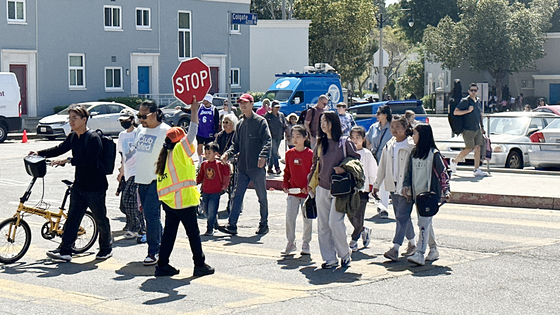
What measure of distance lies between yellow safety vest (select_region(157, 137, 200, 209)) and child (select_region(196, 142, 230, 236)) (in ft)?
8.49

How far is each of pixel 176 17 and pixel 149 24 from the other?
5.93 ft

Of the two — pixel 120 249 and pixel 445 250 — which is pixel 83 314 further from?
pixel 445 250

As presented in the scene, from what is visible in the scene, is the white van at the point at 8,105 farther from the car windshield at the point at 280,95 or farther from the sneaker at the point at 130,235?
the sneaker at the point at 130,235

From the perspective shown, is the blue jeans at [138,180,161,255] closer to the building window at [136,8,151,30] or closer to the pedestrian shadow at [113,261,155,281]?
the pedestrian shadow at [113,261,155,281]

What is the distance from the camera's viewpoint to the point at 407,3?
8181cm

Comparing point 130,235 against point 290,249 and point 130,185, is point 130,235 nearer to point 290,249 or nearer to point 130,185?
point 130,185

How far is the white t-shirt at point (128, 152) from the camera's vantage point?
10938mm

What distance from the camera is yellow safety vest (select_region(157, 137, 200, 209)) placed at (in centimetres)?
858

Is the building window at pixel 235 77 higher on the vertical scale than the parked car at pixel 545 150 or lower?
higher

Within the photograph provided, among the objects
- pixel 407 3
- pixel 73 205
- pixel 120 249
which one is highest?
pixel 407 3

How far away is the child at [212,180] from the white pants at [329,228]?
2503mm

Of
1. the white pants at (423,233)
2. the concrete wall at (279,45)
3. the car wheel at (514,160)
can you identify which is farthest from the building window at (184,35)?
the white pants at (423,233)

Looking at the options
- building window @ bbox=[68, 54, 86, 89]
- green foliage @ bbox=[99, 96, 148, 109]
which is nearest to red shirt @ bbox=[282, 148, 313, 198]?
green foliage @ bbox=[99, 96, 148, 109]

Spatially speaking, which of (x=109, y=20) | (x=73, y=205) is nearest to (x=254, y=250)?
(x=73, y=205)
